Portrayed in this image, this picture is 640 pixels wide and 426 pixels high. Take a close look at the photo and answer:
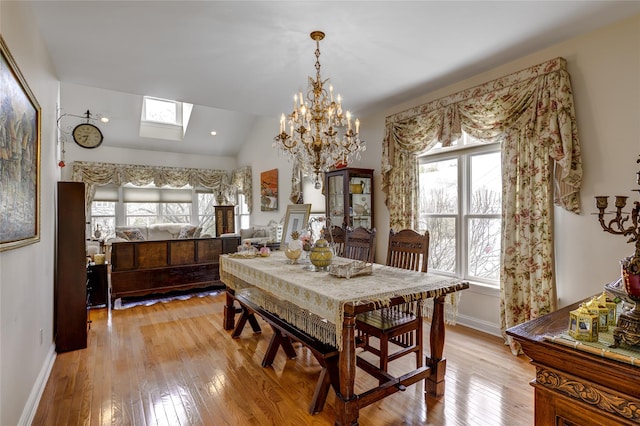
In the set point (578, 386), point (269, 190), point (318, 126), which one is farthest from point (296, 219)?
point (269, 190)

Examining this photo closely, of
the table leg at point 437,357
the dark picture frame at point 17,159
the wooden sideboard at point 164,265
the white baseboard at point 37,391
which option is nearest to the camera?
the dark picture frame at point 17,159

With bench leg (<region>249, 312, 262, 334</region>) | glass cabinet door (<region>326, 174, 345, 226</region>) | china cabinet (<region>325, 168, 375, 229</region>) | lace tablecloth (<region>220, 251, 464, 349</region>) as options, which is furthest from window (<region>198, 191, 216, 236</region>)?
lace tablecloth (<region>220, 251, 464, 349</region>)

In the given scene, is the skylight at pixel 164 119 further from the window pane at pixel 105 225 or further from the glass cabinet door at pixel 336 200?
the glass cabinet door at pixel 336 200

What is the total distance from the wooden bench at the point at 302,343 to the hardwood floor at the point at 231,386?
0.27ft

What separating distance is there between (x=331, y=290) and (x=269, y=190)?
549cm

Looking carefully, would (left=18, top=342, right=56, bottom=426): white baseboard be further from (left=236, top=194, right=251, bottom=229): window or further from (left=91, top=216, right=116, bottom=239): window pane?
(left=236, top=194, right=251, bottom=229): window

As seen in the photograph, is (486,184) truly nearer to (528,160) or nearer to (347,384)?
(528,160)

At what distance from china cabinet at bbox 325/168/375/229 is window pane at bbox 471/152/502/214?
4.48ft

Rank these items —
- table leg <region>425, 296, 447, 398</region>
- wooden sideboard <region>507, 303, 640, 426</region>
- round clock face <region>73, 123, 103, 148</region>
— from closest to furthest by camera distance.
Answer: wooden sideboard <region>507, 303, 640, 426</region> < table leg <region>425, 296, 447, 398</region> < round clock face <region>73, 123, 103, 148</region>

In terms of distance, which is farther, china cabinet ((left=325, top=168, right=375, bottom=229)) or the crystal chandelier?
china cabinet ((left=325, top=168, right=375, bottom=229))

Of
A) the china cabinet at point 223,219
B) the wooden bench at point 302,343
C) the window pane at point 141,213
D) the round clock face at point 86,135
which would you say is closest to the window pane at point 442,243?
the wooden bench at point 302,343

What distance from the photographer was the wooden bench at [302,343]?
76.8 inches

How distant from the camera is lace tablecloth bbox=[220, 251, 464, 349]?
173cm

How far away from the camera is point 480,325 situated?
3.29 meters
